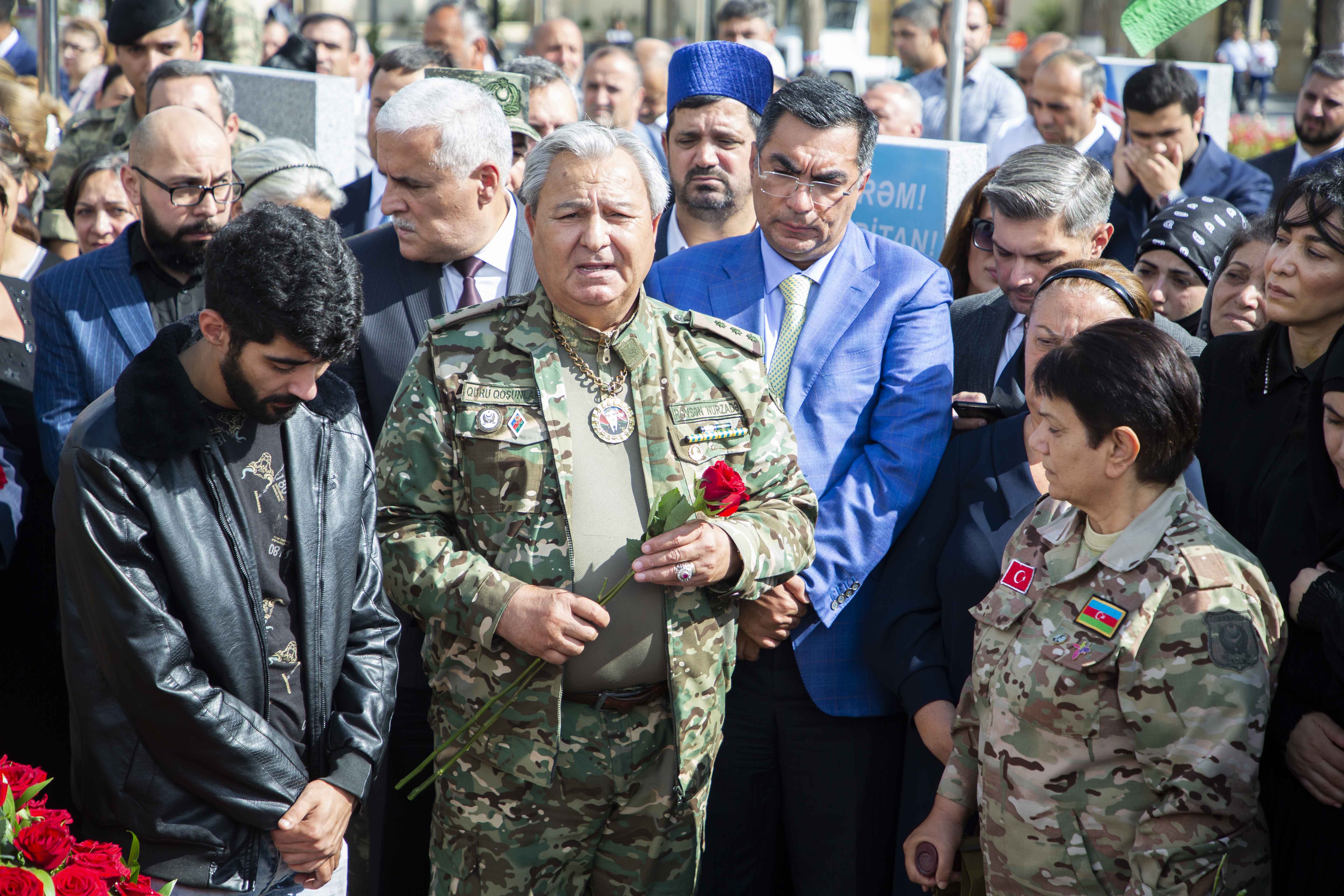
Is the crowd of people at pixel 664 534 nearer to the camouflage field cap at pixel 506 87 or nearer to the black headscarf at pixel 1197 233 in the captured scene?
the camouflage field cap at pixel 506 87

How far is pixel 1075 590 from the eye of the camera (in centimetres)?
235

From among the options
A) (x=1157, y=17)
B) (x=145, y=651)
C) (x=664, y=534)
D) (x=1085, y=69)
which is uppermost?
(x=1157, y=17)

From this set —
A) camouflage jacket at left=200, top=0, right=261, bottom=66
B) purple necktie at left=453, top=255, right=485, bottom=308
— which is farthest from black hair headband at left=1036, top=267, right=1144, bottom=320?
camouflage jacket at left=200, top=0, right=261, bottom=66

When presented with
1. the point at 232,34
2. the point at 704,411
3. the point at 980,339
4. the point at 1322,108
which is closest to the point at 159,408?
the point at 704,411

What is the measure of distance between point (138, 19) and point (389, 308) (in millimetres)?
3717

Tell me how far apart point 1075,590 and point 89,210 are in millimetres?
4222

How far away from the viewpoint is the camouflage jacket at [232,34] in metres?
8.00

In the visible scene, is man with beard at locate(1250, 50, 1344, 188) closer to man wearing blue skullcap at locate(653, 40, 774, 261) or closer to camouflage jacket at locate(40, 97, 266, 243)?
man wearing blue skullcap at locate(653, 40, 774, 261)

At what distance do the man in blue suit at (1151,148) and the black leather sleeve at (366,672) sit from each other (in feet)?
13.0

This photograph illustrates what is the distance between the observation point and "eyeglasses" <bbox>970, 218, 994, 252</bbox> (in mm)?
3762

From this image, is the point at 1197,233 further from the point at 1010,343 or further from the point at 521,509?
the point at 521,509

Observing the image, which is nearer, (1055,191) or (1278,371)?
(1278,371)

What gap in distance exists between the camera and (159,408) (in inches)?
88.9

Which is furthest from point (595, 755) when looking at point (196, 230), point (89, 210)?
point (89, 210)
